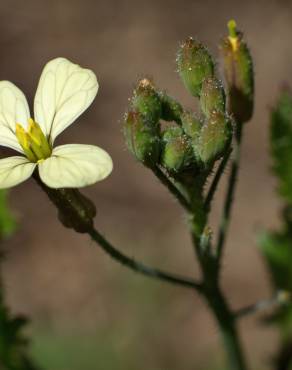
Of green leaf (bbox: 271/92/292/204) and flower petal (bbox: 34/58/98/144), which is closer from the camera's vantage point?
flower petal (bbox: 34/58/98/144)

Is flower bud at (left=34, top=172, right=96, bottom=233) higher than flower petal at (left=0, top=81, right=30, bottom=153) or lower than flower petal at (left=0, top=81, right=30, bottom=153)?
lower

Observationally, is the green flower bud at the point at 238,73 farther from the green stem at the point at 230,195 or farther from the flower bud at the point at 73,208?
the flower bud at the point at 73,208

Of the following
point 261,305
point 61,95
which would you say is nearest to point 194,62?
point 61,95

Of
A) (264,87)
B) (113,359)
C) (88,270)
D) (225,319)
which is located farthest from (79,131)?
(225,319)

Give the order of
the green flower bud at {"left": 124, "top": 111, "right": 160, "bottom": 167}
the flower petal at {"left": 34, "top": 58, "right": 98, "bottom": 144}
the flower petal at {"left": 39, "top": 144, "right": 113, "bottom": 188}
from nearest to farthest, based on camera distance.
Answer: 1. the flower petal at {"left": 39, "top": 144, "right": 113, "bottom": 188}
2. the green flower bud at {"left": 124, "top": 111, "right": 160, "bottom": 167}
3. the flower petal at {"left": 34, "top": 58, "right": 98, "bottom": 144}

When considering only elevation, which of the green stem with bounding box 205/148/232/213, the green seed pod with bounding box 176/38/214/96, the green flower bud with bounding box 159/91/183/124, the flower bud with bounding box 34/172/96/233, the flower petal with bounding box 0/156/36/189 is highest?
the flower petal with bounding box 0/156/36/189

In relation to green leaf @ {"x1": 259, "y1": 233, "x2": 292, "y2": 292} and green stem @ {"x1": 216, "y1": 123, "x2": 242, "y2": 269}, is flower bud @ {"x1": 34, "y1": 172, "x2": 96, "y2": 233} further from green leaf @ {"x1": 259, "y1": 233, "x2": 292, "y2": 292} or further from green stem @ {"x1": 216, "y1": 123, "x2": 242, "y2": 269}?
green leaf @ {"x1": 259, "y1": 233, "x2": 292, "y2": 292}

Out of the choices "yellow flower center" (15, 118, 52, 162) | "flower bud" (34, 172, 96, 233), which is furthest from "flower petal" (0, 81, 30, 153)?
"flower bud" (34, 172, 96, 233)

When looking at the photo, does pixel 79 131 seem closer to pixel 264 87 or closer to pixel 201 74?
pixel 264 87
